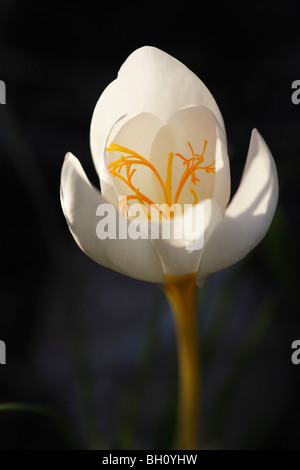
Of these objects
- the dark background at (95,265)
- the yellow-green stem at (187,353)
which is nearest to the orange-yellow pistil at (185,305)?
the yellow-green stem at (187,353)

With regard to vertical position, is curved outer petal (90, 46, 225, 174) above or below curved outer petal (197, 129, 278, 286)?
above

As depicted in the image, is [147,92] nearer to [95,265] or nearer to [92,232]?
[92,232]

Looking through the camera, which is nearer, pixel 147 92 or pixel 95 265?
pixel 147 92

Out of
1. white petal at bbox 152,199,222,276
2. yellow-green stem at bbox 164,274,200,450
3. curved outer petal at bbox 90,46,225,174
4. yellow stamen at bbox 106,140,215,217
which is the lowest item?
yellow-green stem at bbox 164,274,200,450

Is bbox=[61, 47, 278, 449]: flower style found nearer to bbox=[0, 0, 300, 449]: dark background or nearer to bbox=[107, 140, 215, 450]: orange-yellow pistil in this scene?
bbox=[107, 140, 215, 450]: orange-yellow pistil

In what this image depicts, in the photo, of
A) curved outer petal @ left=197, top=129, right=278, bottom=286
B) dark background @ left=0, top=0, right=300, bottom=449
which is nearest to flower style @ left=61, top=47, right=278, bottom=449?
curved outer petal @ left=197, top=129, right=278, bottom=286

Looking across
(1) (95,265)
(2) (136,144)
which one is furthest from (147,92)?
(1) (95,265)

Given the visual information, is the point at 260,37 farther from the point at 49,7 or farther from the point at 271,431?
the point at 271,431

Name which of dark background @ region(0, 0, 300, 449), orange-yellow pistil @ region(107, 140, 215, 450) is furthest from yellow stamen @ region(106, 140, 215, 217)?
dark background @ region(0, 0, 300, 449)

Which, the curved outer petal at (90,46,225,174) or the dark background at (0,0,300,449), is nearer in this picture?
the curved outer petal at (90,46,225,174)
